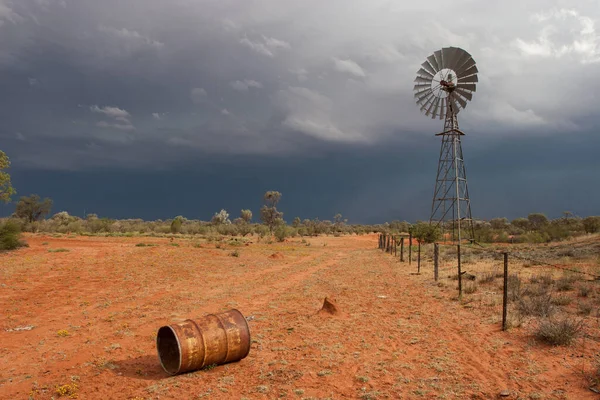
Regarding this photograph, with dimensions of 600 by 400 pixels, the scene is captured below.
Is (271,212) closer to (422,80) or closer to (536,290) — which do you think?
(422,80)

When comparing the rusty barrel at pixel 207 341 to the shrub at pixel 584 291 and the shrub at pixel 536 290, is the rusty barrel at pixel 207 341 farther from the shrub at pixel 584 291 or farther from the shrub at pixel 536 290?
the shrub at pixel 584 291

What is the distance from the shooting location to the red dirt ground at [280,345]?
19.9ft

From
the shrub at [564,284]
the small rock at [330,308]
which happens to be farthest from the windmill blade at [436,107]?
the small rock at [330,308]

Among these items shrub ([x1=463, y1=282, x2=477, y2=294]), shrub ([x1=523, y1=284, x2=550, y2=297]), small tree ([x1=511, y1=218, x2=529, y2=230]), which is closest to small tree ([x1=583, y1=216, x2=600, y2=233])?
Result: small tree ([x1=511, y1=218, x2=529, y2=230])

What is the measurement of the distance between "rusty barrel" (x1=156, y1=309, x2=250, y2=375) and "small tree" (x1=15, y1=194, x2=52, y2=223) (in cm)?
6234

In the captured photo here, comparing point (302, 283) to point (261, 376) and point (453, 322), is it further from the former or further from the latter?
point (261, 376)

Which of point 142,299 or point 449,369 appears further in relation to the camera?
point 142,299

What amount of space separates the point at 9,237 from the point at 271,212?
56315 mm

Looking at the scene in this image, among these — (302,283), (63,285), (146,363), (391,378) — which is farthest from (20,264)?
(391,378)

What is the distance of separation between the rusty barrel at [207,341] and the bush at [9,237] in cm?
2175

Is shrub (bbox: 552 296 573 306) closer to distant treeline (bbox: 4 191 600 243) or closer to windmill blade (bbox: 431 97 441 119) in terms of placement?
distant treeline (bbox: 4 191 600 243)

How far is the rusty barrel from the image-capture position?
20.8 feet

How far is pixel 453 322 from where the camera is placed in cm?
999

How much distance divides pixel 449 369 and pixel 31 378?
24.0ft
